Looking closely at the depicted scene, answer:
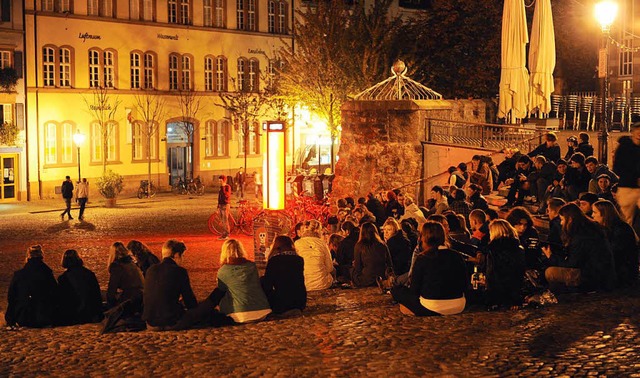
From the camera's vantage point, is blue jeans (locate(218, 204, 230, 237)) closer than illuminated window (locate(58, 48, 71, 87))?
Yes

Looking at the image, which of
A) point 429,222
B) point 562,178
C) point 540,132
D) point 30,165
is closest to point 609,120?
point 540,132

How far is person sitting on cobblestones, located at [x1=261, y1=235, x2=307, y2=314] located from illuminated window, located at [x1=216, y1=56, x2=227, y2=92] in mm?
44161

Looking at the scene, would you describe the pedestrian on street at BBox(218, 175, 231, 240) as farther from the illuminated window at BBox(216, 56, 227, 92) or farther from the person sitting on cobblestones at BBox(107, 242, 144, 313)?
the illuminated window at BBox(216, 56, 227, 92)

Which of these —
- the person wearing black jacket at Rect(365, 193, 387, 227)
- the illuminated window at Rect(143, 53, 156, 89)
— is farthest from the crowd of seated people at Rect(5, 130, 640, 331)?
the illuminated window at Rect(143, 53, 156, 89)

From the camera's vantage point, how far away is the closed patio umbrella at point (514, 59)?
76.3 ft

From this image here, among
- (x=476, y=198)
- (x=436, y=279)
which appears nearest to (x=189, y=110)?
(x=476, y=198)

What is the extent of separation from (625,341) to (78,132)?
3803cm

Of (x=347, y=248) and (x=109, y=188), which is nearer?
(x=347, y=248)

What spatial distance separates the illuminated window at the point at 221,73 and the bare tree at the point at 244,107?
0.42 metres

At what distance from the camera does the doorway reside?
178 ft

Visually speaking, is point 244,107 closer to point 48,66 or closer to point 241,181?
point 241,181

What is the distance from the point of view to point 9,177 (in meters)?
45.7

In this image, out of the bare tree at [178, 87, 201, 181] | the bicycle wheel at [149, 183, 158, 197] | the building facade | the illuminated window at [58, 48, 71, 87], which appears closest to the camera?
the building facade

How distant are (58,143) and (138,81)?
19.2ft
